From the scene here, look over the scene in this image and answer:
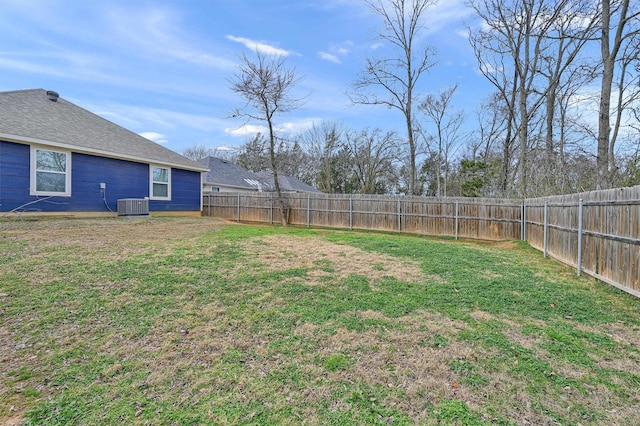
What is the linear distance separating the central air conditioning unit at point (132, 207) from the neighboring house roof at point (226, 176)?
867 centimetres

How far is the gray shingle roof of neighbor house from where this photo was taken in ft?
29.3

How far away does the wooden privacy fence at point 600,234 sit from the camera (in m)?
3.97

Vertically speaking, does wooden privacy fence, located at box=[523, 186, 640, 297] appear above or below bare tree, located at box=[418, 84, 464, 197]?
below

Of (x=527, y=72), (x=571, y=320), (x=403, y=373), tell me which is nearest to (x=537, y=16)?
(x=527, y=72)

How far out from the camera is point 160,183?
43.1 ft

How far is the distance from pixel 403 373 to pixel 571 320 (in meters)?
2.29

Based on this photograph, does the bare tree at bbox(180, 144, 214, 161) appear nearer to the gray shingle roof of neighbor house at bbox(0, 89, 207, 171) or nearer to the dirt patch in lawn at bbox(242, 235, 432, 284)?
the gray shingle roof of neighbor house at bbox(0, 89, 207, 171)

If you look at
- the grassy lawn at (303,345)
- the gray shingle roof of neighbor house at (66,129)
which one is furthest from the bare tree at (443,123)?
the grassy lawn at (303,345)

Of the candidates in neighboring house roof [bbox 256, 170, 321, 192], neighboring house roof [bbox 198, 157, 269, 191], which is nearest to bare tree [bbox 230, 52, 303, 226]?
neighboring house roof [bbox 198, 157, 269, 191]

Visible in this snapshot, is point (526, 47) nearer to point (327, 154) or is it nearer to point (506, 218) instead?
point (506, 218)

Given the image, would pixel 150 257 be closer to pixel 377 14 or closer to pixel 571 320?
pixel 571 320

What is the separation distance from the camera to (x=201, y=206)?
50.3 feet

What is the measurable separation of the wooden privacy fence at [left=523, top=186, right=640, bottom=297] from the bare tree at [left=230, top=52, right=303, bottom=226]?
10.8 m

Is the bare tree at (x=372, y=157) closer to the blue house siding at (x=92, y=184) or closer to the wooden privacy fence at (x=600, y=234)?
the blue house siding at (x=92, y=184)
